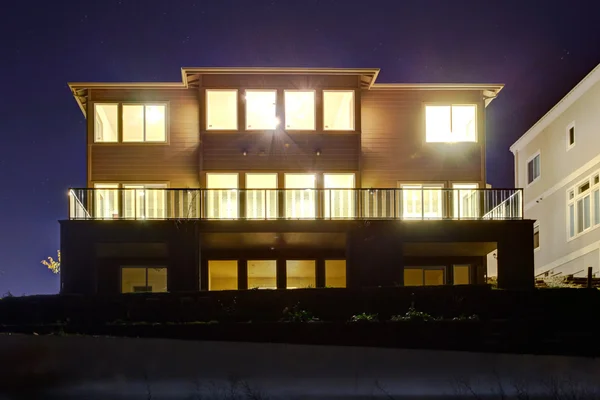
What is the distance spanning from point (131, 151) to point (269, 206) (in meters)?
4.60

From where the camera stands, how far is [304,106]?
2545cm

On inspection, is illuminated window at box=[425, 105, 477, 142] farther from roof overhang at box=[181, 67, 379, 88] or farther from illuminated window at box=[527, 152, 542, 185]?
illuminated window at box=[527, 152, 542, 185]

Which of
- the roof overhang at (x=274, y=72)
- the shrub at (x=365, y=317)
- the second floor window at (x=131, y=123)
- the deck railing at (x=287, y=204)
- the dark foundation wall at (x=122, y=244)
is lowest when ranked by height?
the shrub at (x=365, y=317)

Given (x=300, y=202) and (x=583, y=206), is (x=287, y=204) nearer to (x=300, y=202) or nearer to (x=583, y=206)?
(x=300, y=202)

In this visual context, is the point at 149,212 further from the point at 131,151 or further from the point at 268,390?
the point at 268,390

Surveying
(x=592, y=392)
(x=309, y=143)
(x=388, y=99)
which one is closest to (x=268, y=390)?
(x=592, y=392)

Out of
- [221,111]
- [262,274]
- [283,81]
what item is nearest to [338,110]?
[283,81]

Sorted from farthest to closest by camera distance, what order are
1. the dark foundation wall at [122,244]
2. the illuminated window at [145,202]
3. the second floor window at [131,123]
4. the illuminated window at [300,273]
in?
the illuminated window at [300,273]
the second floor window at [131,123]
the illuminated window at [145,202]
the dark foundation wall at [122,244]

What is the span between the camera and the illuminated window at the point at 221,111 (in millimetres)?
Result: 25281

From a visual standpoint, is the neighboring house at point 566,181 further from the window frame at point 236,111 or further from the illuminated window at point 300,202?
the window frame at point 236,111

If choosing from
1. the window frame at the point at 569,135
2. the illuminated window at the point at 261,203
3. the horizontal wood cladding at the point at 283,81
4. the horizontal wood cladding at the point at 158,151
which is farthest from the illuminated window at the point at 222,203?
the window frame at the point at 569,135

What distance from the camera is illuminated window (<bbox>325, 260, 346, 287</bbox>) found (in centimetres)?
2570

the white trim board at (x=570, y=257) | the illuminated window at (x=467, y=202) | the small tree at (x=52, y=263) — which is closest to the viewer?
the illuminated window at (x=467, y=202)

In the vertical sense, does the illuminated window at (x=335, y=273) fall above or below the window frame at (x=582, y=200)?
below
